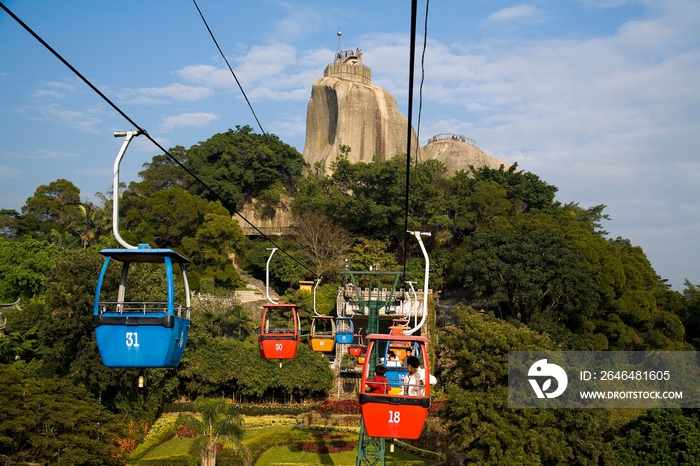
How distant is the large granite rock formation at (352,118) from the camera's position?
6062 cm

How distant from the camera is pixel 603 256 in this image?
38.5 m

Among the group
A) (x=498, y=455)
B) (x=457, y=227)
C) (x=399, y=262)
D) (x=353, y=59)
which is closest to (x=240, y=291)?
(x=399, y=262)

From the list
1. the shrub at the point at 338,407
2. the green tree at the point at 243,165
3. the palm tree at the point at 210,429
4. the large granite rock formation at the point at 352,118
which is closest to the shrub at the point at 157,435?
the palm tree at the point at 210,429

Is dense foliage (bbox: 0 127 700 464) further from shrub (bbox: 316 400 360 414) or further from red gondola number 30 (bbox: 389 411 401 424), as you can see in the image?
red gondola number 30 (bbox: 389 411 401 424)

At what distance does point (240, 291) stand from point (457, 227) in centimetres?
1483

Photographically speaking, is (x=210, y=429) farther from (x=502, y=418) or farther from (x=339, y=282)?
(x=339, y=282)

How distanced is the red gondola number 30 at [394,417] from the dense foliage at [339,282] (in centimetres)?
1218

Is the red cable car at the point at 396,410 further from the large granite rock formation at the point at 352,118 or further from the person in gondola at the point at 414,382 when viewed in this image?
the large granite rock formation at the point at 352,118

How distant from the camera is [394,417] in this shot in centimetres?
1041

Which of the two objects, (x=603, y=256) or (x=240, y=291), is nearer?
(x=603, y=256)

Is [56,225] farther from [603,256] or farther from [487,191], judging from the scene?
[603,256]

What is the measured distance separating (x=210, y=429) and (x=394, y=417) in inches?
610

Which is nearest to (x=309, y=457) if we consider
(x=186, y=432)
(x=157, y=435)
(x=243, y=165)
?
(x=186, y=432)

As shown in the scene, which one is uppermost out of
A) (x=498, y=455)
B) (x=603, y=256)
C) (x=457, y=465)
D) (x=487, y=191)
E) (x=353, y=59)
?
(x=353, y=59)
